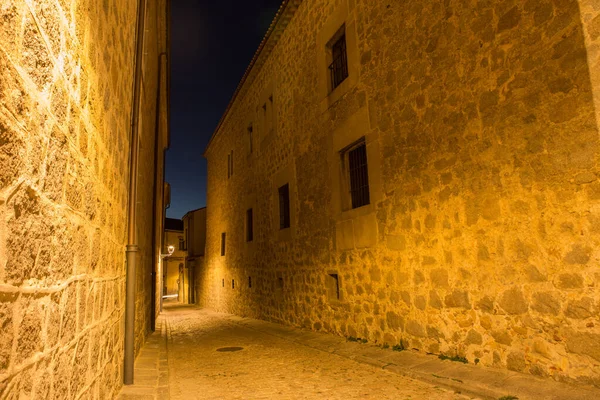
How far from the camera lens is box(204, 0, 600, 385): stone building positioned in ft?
11.6

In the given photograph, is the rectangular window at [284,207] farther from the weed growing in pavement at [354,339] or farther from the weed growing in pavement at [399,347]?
the weed growing in pavement at [399,347]

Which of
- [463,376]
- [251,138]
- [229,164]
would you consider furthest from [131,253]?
[229,164]

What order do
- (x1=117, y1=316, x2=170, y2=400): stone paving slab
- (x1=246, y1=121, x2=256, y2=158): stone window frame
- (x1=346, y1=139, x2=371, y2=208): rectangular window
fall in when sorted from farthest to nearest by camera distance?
1. (x1=246, y1=121, x2=256, y2=158): stone window frame
2. (x1=346, y1=139, x2=371, y2=208): rectangular window
3. (x1=117, y1=316, x2=170, y2=400): stone paving slab

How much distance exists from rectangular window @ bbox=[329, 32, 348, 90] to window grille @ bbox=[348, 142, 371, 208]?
1.48 meters

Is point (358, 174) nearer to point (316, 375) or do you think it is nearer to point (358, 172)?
point (358, 172)

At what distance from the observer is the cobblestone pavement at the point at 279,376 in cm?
396

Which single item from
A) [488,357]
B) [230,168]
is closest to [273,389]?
[488,357]

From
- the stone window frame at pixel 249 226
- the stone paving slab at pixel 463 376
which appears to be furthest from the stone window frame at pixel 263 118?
the stone paving slab at pixel 463 376

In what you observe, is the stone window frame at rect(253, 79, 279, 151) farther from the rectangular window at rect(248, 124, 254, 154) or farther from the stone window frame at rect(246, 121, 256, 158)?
the rectangular window at rect(248, 124, 254, 154)

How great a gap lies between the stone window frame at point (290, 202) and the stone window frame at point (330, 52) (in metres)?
2.10

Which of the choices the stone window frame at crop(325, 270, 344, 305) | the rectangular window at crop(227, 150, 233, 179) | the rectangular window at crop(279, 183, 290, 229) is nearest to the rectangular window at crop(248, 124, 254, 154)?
the rectangular window at crop(227, 150, 233, 179)

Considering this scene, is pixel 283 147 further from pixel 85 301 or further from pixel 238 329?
pixel 85 301

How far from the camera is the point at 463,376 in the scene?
160 inches

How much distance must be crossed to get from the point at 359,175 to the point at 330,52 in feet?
9.39
